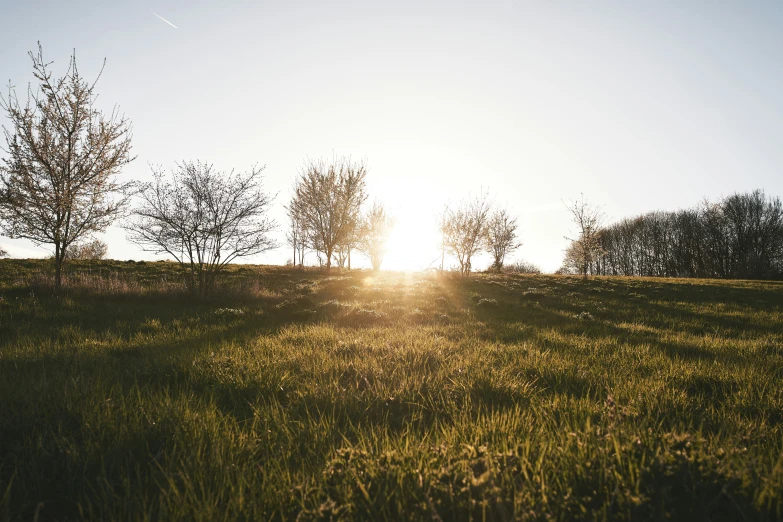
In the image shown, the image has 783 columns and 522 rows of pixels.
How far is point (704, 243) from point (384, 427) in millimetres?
75443

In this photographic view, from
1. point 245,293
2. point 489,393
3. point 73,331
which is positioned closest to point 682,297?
point 489,393

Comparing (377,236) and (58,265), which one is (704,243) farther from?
(58,265)

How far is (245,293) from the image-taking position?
13484 mm

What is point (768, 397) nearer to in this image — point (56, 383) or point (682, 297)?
point (56, 383)

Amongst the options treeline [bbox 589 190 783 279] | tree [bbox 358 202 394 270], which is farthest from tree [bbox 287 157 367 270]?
treeline [bbox 589 190 783 279]

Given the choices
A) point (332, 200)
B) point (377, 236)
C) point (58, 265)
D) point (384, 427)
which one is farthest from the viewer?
point (377, 236)

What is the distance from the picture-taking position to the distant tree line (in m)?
51.9

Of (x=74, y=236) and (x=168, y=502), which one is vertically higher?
(x=74, y=236)

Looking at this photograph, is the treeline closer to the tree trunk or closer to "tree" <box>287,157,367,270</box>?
"tree" <box>287,157,367,270</box>

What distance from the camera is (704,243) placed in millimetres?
57125

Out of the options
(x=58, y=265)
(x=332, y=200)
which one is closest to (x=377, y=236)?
(x=332, y=200)

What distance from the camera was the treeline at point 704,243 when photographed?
170ft

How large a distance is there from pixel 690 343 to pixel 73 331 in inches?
455

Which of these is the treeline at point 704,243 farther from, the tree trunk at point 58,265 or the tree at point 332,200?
the tree trunk at point 58,265
